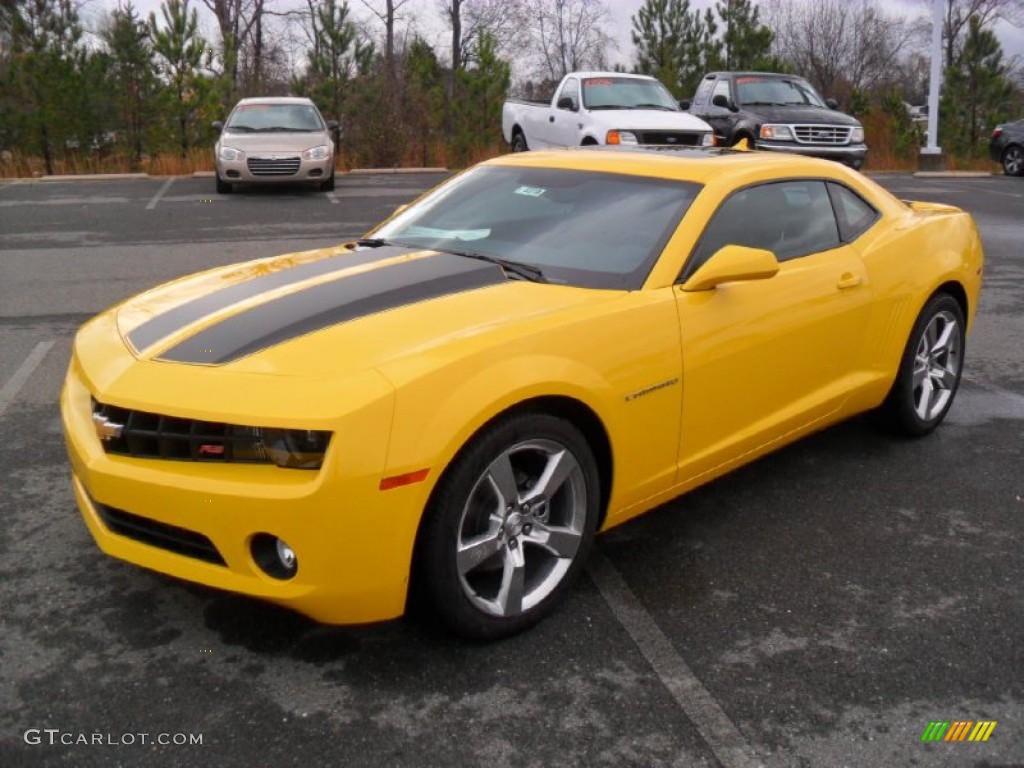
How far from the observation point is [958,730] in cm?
290

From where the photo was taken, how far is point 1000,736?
2.87 m

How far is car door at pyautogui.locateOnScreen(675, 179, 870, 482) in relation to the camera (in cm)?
384

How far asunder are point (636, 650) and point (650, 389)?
2.83ft

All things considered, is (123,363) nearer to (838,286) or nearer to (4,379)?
(838,286)

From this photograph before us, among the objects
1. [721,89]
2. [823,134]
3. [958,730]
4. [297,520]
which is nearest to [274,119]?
[721,89]

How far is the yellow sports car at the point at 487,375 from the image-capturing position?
114 inches

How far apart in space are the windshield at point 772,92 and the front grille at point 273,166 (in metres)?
7.77

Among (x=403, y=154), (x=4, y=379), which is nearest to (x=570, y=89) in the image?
(x=403, y=154)

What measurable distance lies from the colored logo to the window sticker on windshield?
2.52 metres

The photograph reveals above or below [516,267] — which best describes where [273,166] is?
above

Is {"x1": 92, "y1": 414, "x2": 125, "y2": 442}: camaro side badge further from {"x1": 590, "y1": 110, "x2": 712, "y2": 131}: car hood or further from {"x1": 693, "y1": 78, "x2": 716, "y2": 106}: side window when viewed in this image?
{"x1": 693, "y1": 78, "x2": 716, "y2": 106}: side window

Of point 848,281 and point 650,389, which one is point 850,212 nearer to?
point 848,281

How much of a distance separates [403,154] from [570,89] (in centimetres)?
704

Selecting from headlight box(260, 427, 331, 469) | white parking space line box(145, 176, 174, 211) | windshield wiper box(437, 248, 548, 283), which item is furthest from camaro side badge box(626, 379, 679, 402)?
white parking space line box(145, 176, 174, 211)
